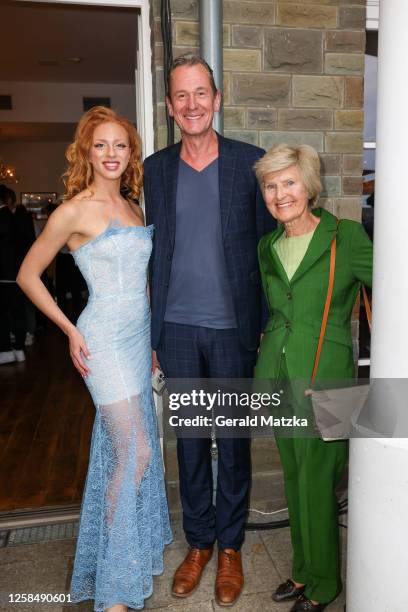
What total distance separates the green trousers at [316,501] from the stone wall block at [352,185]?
123 cm

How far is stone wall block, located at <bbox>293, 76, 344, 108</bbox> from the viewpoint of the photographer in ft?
8.70

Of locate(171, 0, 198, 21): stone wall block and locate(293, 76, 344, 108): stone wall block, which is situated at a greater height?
locate(171, 0, 198, 21): stone wall block

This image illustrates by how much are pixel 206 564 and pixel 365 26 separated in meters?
2.50

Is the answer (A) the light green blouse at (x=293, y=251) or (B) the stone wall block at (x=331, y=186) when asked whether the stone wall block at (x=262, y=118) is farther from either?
(A) the light green blouse at (x=293, y=251)

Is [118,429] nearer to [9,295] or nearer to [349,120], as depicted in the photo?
[349,120]

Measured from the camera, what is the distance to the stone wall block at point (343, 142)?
2713 millimetres

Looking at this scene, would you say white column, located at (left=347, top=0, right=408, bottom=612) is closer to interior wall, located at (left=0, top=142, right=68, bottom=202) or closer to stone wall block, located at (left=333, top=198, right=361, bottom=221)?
stone wall block, located at (left=333, top=198, right=361, bottom=221)

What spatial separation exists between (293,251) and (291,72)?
116cm

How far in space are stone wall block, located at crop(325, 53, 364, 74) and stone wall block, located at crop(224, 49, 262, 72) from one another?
1.10ft

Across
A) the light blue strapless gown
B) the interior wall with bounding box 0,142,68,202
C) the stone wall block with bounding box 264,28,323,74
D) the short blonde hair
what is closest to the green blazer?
the short blonde hair

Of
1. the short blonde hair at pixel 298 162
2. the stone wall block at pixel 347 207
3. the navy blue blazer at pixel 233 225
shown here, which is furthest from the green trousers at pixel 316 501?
the stone wall block at pixel 347 207

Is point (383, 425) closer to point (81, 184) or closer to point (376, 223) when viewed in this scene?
point (376, 223)

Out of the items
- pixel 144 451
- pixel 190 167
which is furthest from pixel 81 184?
pixel 144 451

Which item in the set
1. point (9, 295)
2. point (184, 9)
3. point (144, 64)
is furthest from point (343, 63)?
point (9, 295)
